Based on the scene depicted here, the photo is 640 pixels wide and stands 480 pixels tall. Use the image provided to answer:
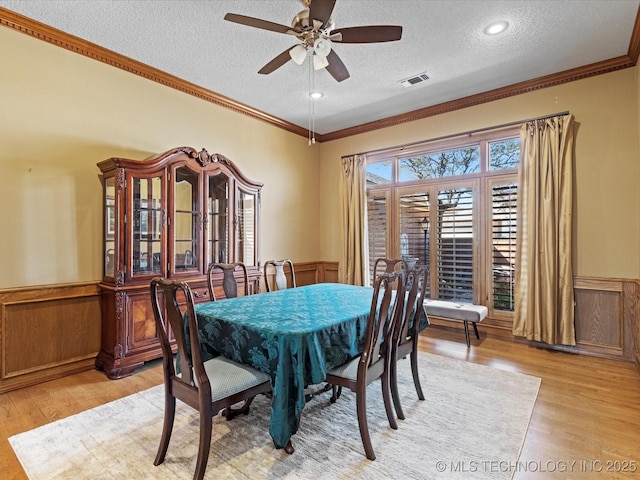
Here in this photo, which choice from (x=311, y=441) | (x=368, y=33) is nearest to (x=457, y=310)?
(x=311, y=441)

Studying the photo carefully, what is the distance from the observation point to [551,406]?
248cm

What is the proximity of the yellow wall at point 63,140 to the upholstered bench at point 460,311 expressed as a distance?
3502mm

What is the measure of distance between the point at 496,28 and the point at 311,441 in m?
3.50

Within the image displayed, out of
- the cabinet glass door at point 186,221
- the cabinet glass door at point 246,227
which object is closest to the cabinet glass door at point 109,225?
the cabinet glass door at point 186,221

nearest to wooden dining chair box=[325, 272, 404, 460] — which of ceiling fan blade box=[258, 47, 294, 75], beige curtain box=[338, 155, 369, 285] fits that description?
ceiling fan blade box=[258, 47, 294, 75]

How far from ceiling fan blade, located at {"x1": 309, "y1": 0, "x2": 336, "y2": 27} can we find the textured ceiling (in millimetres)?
598

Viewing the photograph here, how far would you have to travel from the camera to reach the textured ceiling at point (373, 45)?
8.52 feet

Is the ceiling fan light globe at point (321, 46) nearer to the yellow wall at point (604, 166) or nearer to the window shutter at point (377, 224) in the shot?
the yellow wall at point (604, 166)

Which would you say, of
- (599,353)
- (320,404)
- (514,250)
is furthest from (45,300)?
(599,353)

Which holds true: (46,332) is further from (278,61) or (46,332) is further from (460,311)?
(460,311)

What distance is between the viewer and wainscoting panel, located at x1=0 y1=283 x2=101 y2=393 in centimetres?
275

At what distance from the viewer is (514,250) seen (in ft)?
13.1

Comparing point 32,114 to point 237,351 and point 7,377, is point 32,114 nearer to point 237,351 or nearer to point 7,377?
point 7,377

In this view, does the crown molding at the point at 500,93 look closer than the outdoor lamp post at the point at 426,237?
Yes
